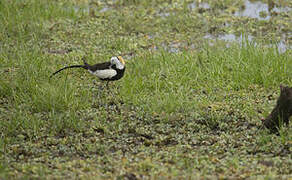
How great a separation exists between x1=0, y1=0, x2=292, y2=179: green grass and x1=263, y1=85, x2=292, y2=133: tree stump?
0.14 m

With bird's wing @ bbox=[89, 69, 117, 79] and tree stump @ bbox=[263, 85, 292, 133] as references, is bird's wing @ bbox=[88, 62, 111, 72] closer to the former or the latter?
bird's wing @ bbox=[89, 69, 117, 79]

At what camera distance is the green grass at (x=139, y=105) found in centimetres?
484

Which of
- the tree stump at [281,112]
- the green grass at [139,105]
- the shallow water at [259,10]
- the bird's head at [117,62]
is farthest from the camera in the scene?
the shallow water at [259,10]

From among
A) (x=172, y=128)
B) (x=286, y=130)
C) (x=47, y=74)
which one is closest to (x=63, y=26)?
(x=47, y=74)

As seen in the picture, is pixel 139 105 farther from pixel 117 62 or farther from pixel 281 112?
pixel 281 112

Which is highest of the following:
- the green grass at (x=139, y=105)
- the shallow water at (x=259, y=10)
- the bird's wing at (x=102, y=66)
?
the shallow water at (x=259, y=10)

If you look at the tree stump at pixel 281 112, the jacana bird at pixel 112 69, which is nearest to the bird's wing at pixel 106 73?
the jacana bird at pixel 112 69

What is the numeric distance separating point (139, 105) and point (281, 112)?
202cm

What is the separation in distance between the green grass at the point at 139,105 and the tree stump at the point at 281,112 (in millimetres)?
142

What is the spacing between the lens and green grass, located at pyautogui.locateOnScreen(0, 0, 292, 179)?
4.84 metres

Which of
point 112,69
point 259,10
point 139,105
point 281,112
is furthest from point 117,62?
point 259,10

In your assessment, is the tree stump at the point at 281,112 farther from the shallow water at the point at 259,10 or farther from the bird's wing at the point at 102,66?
the shallow water at the point at 259,10

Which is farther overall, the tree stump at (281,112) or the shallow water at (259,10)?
the shallow water at (259,10)

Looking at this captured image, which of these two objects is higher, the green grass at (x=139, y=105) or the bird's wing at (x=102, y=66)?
the bird's wing at (x=102, y=66)
